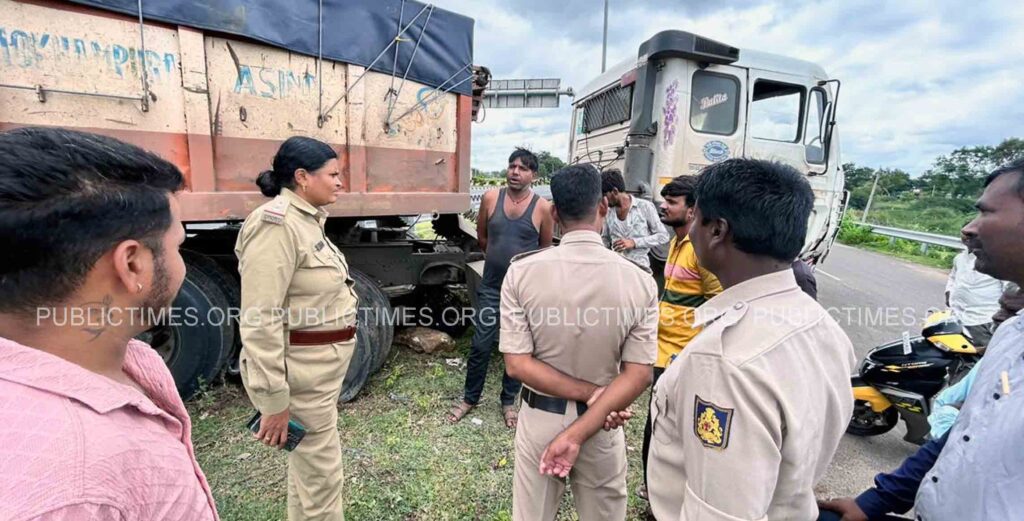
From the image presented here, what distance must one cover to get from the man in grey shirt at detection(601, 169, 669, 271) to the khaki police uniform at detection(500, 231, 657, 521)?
1871 mm

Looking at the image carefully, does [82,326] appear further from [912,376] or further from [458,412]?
[912,376]

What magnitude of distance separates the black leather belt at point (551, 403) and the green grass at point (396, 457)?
3.29ft

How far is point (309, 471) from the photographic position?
1.91 m

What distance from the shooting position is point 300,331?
6.14 feet

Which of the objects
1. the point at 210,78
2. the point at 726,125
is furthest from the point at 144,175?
the point at 726,125

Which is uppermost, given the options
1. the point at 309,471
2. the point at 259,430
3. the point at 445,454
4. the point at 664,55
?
the point at 664,55

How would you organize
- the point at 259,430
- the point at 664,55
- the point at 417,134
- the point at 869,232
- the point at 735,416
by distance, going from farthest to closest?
the point at 869,232 < the point at 664,55 < the point at 417,134 < the point at 259,430 < the point at 735,416

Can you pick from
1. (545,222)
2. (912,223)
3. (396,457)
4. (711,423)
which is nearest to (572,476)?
(711,423)

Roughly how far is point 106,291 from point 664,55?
4376 mm

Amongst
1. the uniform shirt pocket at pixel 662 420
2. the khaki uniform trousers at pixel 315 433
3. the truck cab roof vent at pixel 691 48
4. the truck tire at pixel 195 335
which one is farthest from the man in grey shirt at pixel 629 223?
the truck tire at pixel 195 335

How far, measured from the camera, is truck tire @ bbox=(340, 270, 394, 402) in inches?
125

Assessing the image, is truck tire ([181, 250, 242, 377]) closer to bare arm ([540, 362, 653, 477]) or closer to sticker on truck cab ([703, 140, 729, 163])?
bare arm ([540, 362, 653, 477])

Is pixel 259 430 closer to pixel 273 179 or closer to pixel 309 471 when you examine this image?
pixel 309 471

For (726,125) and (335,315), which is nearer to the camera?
(335,315)
